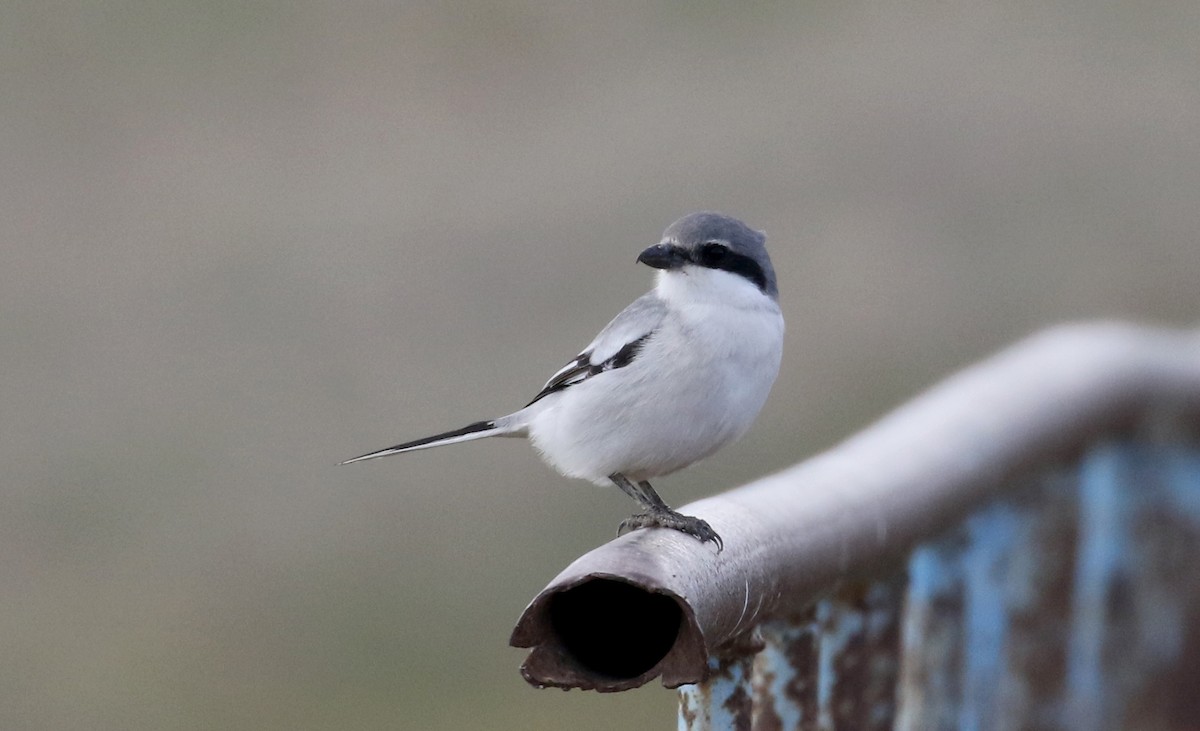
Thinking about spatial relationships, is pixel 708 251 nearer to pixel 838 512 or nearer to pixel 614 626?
pixel 838 512

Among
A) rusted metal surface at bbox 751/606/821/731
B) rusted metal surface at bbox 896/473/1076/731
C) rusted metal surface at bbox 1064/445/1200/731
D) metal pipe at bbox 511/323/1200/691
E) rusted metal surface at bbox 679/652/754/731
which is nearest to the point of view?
metal pipe at bbox 511/323/1200/691

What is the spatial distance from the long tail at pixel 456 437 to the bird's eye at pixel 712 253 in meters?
0.59

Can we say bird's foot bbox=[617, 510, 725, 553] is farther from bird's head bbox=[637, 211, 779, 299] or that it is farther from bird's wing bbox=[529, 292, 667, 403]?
bird's head bbox=[637, 211, 779, 299]

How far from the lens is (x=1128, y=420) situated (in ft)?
10.7

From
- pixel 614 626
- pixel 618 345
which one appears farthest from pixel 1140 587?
pixel 614 626

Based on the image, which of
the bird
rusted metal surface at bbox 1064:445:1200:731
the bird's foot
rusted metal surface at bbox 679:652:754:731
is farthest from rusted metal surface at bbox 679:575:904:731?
rusted metal surface at bbox 1064:445:1200:731

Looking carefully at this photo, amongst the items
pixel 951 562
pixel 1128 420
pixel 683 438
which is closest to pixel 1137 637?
pixel 1128 420

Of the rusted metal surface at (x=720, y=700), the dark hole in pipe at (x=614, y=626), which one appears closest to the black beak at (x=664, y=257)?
the rusted metal surface at (x=720, y=700)

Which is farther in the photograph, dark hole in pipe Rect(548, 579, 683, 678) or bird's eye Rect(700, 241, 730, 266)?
bird's eye Rect(700, 241, 730, 266)

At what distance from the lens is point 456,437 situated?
3414 mm

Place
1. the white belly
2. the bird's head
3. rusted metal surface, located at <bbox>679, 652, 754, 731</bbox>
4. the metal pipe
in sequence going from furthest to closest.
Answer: the bird's head, the white belly, rusted metal surface, located at <bbox>679, 652, 754, 731</bbox>, the metal pipe

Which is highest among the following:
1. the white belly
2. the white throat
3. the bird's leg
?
the white throat

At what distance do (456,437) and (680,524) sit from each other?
114 centimetres

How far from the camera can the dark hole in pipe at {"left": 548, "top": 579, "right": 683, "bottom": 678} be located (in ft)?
5.51
